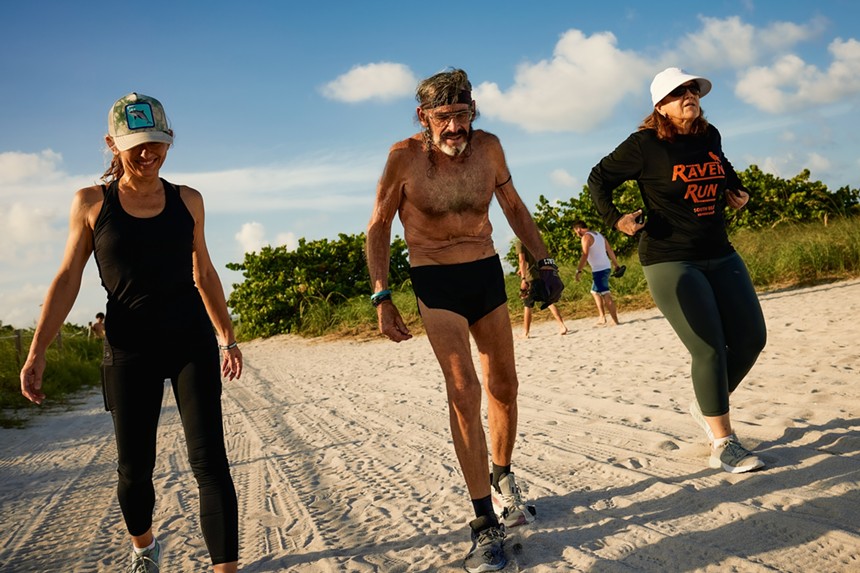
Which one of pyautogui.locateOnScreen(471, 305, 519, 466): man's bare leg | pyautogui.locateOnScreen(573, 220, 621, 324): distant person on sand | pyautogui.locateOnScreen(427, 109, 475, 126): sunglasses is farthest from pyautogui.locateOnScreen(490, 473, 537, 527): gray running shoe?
pyautogui.locateOnScreen(573, 220, 621, 324): distant person on sand

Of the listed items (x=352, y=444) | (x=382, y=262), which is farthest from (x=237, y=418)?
(x=382, y=262)

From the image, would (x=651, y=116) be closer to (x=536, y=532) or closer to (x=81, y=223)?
(x=536, y=532)

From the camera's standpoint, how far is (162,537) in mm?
4395

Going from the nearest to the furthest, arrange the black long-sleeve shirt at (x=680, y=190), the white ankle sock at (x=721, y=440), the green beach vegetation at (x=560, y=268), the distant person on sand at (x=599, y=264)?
the white ankle sock at (x=721, y=440) → the black long-sleeve shirt at (x=680, y=190) → the distant person on sand at (x=599, y=264) → the green beach vegetation at (x=560, y=268)

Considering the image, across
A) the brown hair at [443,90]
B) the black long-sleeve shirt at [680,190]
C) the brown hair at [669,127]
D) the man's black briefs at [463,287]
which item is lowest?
the man's black briefs at [463,287]

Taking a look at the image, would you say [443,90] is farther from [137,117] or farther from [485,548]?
[485,548]

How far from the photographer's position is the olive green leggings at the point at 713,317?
447 cm

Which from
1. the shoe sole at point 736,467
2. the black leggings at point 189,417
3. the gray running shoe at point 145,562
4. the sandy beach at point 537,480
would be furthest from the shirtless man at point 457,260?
the gray running shoe at point 145,562

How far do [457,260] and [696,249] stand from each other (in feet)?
5.48

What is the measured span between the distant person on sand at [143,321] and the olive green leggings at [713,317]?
2.71 meters

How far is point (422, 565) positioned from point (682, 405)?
3.55 meters

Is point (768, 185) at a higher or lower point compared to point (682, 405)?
higher

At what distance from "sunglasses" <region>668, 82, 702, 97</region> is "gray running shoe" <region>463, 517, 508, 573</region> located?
9.00 feet

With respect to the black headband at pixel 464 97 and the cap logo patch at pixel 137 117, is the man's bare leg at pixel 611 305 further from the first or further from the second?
the cap logo patch at pixel 137 117
